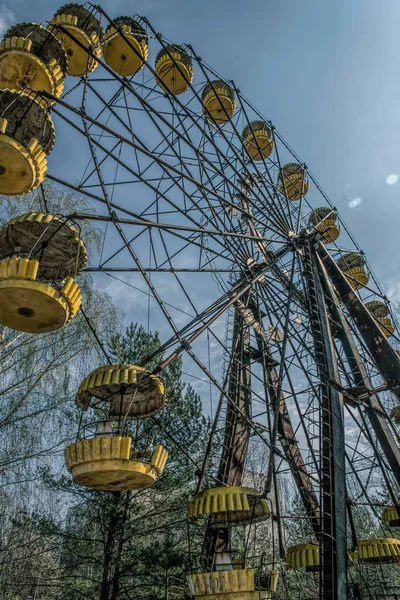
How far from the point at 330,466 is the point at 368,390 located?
2.33 meters

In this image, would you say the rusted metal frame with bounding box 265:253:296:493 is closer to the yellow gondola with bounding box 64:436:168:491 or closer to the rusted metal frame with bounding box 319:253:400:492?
the rusted metal frame with bounding box 319:253:400:492

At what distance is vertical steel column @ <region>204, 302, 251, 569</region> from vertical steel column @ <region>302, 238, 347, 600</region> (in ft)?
6.26

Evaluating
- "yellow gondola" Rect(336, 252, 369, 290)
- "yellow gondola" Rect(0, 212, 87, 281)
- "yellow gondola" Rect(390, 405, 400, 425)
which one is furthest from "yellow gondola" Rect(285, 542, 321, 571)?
"yellow gondola" Rect(336, 252, 369, 290)

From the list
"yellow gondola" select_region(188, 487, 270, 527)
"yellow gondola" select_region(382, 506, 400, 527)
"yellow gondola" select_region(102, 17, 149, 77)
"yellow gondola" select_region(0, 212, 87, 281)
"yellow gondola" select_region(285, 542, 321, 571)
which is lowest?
"yellow gondola" select_region(285, 542, 321, 571)

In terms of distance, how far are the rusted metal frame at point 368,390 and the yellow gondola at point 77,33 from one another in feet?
24.4

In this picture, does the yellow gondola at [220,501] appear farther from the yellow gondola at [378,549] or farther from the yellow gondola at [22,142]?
the yellow gondola at [22,142]

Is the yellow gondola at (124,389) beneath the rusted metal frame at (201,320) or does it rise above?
beneath

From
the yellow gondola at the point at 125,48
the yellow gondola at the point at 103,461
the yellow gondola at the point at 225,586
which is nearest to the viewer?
the yellow gondola at the point at 103,461

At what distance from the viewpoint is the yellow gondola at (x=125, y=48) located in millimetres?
10492

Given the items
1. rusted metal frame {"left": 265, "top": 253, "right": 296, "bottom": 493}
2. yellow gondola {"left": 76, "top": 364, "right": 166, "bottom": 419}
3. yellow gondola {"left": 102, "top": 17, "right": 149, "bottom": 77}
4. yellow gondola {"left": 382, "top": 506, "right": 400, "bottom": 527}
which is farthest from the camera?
yellow gondola {"left": 382, "top": 506, "right": 400, "bottom": 527}

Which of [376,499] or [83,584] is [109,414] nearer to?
[83,584]

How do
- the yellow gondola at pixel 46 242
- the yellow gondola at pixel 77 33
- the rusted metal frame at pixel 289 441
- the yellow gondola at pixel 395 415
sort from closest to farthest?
the yellow gondola at pixel 46 242
the yellow gondola at pixel 77 33
the rusted metal frame at pixel 289 441
the yellow gondola at pixel 395 415

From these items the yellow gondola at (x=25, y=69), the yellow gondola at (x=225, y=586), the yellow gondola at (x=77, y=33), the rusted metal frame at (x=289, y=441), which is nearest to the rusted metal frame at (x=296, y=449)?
the rusted metal frame at (x=289, y=441)

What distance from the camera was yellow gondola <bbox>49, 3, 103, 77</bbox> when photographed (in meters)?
8.38
